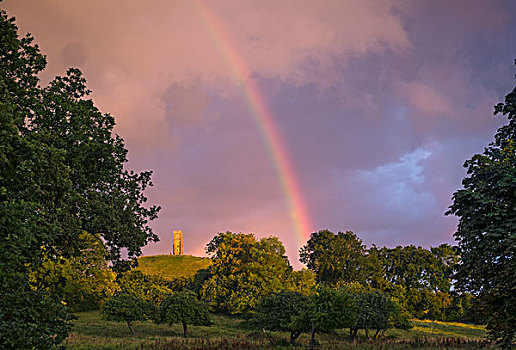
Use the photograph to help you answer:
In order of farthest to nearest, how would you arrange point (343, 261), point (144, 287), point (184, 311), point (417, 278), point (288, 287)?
point (417, 278) → point (343, 261) → point (288, 287) → point (144, 287) → point (184, 311)

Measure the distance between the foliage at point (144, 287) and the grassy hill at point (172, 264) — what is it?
4678 centimetres

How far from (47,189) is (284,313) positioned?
20.5m

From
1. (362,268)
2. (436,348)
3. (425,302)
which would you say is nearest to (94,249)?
(436,348)

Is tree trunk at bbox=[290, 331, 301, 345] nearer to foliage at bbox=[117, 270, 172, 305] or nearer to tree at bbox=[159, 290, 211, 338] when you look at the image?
tree at bbox=[159, 290, 211, 338]

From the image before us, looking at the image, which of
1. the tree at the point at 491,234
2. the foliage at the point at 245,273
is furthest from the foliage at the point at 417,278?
the tree at the point at 491,234

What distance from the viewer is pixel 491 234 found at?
15.1 m

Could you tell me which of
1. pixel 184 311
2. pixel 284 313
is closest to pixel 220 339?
pixel 184 311

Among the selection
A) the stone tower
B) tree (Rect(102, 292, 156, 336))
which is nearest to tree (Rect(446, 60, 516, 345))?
tree (Rect(102, 292, 156, 336))

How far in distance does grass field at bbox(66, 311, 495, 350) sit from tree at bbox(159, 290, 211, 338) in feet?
4.81

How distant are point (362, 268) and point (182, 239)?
85.0m

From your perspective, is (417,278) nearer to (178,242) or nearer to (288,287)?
(288,287)

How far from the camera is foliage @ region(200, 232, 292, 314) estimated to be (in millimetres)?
47906

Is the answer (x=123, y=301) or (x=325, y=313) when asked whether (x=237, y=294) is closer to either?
(x=123, y=301)

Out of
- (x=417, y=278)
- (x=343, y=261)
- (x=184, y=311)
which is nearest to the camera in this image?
(x=184, y=311)
